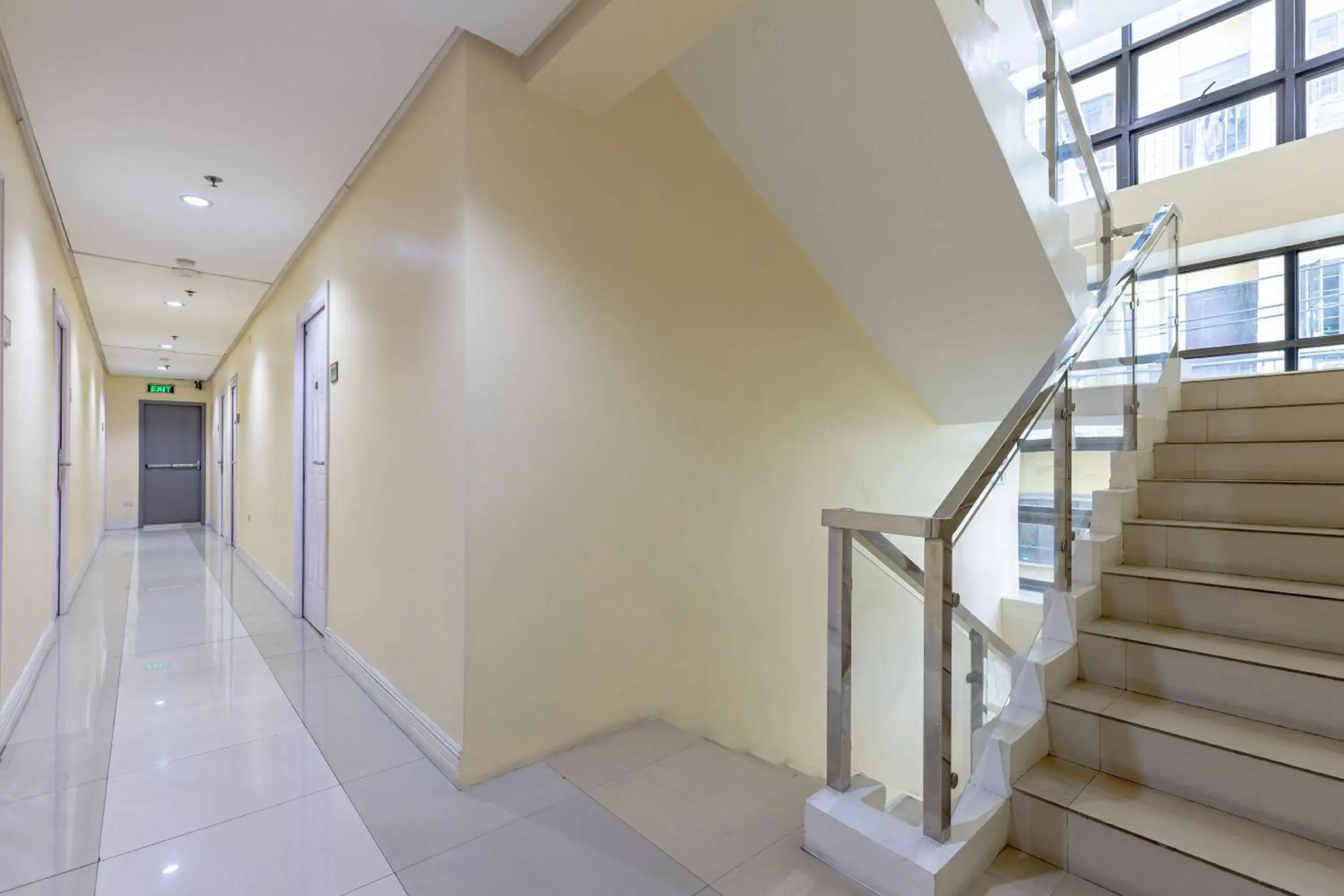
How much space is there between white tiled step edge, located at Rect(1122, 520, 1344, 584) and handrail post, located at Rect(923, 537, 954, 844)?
4.88 ft

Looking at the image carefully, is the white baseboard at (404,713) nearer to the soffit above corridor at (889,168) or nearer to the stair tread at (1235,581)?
the stair tread at (1235,581)

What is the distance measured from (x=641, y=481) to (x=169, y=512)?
1266 cm

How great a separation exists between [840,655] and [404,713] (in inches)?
78.8

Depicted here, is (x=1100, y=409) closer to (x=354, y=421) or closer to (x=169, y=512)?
(x=354, y=421)

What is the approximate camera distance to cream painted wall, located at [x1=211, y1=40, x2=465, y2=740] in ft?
8.02

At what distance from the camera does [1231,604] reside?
2.16m

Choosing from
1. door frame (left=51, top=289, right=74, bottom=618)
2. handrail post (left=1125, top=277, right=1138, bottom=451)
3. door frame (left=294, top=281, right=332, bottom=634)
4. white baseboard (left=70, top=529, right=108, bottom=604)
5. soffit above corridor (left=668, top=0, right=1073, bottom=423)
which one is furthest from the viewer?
white baseboard (left=70, top=529, right=108, bottom=604)

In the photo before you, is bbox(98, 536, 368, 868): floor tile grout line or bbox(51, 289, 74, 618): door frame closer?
bbox(98, 536, 368, 868): floor tile grout line

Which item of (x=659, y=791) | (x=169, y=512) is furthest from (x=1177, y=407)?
(x=169, y=512)

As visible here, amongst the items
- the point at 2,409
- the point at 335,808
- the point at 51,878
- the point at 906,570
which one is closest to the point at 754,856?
the point at 906,570

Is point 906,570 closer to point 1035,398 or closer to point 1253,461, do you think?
point 1035,398

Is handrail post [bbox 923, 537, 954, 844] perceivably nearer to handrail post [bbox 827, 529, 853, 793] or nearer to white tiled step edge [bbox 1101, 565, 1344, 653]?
handrail post [bbox 827, 529, 853, 793]

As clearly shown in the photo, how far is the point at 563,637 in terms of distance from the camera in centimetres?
260

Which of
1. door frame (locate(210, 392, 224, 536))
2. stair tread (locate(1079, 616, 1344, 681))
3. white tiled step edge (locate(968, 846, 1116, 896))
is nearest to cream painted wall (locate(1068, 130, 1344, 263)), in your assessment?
stair tread (locate(1079, 616, 1344, 681))
